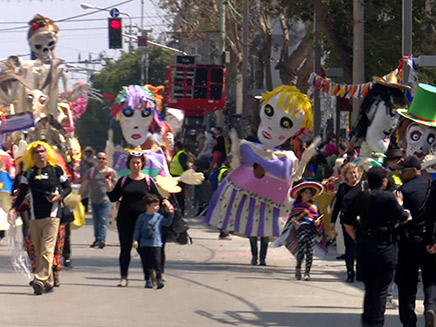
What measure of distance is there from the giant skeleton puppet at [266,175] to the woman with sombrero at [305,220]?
55 centimetres

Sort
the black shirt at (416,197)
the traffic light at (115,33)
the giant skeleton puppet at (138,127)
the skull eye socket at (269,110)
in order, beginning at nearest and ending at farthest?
1. the black shirt at (416,197)
2. the giant skeleton puppet at (138,127)
3. the skull eye socket at (269,110)
4. the traffic light at (115,33)

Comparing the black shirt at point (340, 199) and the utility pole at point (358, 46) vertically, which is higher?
the utility pole at point (358, 46)

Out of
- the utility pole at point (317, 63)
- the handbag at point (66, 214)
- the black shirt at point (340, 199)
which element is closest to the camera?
the handbag at point (66, 214)

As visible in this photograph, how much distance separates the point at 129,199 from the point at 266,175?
2600mm

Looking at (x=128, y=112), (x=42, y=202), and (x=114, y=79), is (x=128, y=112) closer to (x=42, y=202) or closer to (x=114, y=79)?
(x=42, y=202)

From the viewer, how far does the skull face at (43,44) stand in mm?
19438

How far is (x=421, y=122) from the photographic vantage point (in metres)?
14.0

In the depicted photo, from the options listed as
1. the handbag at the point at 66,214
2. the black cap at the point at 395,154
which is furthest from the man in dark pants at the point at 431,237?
the handbag at the point at 66,214

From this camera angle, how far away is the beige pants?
1379cm

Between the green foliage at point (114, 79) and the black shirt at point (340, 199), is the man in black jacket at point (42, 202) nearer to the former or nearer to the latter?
the black shirt at point (340, 199)

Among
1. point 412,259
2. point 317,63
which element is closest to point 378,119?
point 412,259

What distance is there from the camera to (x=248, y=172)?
16.7 m

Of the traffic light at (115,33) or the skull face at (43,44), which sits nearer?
the skull face at (43,44)

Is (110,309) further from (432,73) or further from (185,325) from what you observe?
(432,73)
